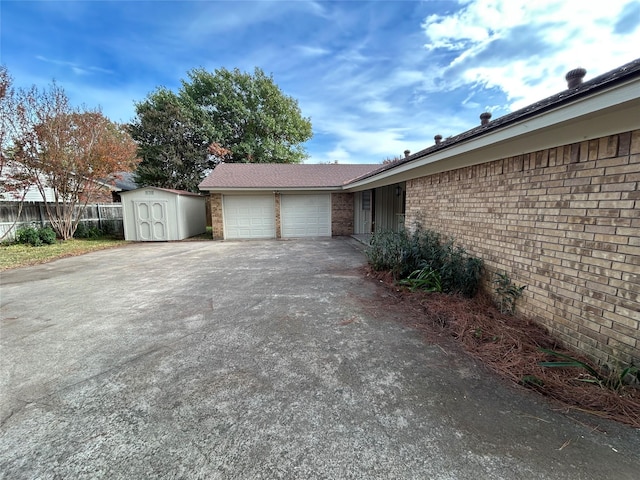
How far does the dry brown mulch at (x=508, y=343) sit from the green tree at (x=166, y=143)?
19267 mm

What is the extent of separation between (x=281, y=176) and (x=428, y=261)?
10104 mm

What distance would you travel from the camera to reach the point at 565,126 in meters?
2.57

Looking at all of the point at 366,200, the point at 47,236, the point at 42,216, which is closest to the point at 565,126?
the point at 366,200

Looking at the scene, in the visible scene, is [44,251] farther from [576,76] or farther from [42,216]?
[576,76]

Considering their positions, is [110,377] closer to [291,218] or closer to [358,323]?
[358,323]

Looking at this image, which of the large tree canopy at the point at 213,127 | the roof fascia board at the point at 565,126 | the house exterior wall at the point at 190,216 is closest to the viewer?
the roof fascia board at the point at 565,126

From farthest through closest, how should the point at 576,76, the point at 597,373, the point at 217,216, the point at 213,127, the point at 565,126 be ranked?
the point at 213,127 → the point at 217,216 → the point at 576,76 → the point at 565,126 → the point at 597,373

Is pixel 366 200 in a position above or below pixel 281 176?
below

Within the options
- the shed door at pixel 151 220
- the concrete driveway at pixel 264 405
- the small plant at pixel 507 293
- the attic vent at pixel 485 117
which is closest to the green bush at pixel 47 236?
the shed door at pixel 151 220

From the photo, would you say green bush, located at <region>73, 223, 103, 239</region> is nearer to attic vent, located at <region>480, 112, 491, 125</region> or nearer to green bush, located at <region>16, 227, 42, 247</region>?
green bush, located at <region>16, 227, 42, 247</region>

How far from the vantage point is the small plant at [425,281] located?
4.42m

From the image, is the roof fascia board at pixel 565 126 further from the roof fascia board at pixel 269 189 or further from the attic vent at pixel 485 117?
the roof fascia board at pixel 269 189

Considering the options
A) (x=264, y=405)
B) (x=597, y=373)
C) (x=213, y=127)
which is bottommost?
(x=264, y=405)

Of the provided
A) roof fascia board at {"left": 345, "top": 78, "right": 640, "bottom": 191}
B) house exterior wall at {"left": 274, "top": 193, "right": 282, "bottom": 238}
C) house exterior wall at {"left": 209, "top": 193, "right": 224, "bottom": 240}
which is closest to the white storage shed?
house exterior wall at {"left": 209, "top": 193, "right": 224, "bottom": 240}
